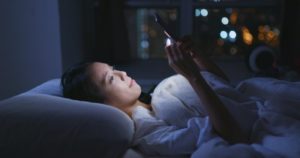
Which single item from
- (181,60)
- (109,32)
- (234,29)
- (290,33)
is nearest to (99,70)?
(181,60)

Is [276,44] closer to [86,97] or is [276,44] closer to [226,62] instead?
[226,62]

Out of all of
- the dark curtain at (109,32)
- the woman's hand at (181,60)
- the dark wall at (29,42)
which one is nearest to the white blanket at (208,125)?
the woman's hand at (181,60)

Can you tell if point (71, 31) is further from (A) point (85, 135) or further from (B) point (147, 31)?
(A) point (85, 135)

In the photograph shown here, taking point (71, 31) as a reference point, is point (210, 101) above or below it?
below

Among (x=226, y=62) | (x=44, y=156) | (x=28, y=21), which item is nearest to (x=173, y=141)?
(x=44, y=156)

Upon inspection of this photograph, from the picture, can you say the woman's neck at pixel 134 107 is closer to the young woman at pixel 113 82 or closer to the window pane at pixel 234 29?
the young woman at pixel 113 82

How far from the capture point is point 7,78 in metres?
2.34

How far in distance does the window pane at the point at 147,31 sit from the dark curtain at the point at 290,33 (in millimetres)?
813

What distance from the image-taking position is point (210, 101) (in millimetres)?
1075

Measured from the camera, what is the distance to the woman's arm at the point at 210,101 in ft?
3.49

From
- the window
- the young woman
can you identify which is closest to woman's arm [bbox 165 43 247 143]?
the young woman

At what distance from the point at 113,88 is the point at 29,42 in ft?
3.79

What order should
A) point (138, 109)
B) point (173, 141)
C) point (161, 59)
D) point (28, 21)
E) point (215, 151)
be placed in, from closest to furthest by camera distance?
point (215, 151), point (173, 141), point (138, 109), point (28, 21), point (161, 59)

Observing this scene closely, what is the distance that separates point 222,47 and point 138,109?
185cm
